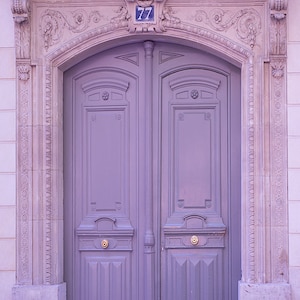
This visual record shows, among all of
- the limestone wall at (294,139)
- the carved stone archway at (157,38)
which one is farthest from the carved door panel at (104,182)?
the limestone wall at (294,139)

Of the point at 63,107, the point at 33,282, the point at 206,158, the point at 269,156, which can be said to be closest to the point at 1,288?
the point at 33,282

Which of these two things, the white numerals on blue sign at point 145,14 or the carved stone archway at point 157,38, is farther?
the white numerals on blue sign at point 145,14

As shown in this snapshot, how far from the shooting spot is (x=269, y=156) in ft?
25.1

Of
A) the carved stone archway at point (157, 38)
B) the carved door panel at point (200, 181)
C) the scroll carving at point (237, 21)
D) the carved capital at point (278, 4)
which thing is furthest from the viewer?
the carved door panel at point (200, 181)

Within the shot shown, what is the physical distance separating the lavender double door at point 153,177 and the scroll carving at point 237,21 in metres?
0.42

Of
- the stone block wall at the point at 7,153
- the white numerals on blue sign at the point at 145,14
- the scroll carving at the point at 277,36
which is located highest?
the white numerals on blue sign at the point at 145,14

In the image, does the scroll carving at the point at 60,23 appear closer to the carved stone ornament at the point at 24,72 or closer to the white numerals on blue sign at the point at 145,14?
the carved stone ornament at the point at 24,72

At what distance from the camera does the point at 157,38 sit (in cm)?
800

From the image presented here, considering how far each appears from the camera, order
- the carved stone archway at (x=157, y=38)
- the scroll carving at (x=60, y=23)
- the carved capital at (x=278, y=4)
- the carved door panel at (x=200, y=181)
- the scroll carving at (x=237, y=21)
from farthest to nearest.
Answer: the carved door panel at (x=200, y=181)
the scroll carving at (x=60, y=23)
the scroll carving at (x=237, y=21)
the carved stone archway at (x=157, y=38)
the carved capital at (x=278, y=4)

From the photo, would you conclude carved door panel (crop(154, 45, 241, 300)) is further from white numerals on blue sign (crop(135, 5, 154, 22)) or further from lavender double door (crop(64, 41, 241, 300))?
white numerals on blue sign (crop(135, 5, 154, 22))

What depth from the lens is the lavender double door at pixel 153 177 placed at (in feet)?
26.2

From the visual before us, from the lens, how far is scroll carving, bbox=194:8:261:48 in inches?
305

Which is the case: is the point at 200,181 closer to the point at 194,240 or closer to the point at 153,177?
the point at 153,177

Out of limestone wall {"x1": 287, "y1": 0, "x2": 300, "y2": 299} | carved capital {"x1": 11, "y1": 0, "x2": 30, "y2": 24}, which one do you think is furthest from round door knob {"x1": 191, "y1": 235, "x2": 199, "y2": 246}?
carved capital {"x1": 11, "y1": 0, "x2": 30, "y2": 24}
